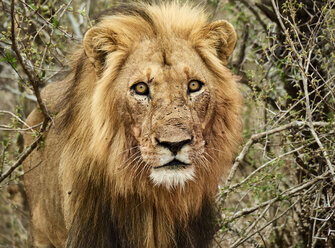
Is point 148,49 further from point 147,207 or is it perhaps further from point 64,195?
point 64,195

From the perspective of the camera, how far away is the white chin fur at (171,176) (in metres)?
3.17

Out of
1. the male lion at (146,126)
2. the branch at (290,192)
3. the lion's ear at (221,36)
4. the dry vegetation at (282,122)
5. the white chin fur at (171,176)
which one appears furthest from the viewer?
the branch at (290,192)

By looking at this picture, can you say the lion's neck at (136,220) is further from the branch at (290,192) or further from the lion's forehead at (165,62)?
the branch at (290,192)

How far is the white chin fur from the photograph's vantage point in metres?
3.17

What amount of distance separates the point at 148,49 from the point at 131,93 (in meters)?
0.33

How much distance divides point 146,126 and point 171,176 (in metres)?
0.35

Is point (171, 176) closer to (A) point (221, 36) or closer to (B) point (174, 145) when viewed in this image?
(B) point (174, 145)

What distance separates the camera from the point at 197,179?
3.55 metres

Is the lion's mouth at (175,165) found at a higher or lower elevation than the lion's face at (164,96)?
lower

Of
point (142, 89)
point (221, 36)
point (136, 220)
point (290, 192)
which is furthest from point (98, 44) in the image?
point (290, 192)

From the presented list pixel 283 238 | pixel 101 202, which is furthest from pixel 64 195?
pixel 283 238

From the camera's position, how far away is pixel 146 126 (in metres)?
3.30

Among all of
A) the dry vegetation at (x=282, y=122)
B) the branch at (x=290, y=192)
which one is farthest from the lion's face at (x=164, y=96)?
the branch at (x=290, y=192)

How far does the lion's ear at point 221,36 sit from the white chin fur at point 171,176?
1.05 m
